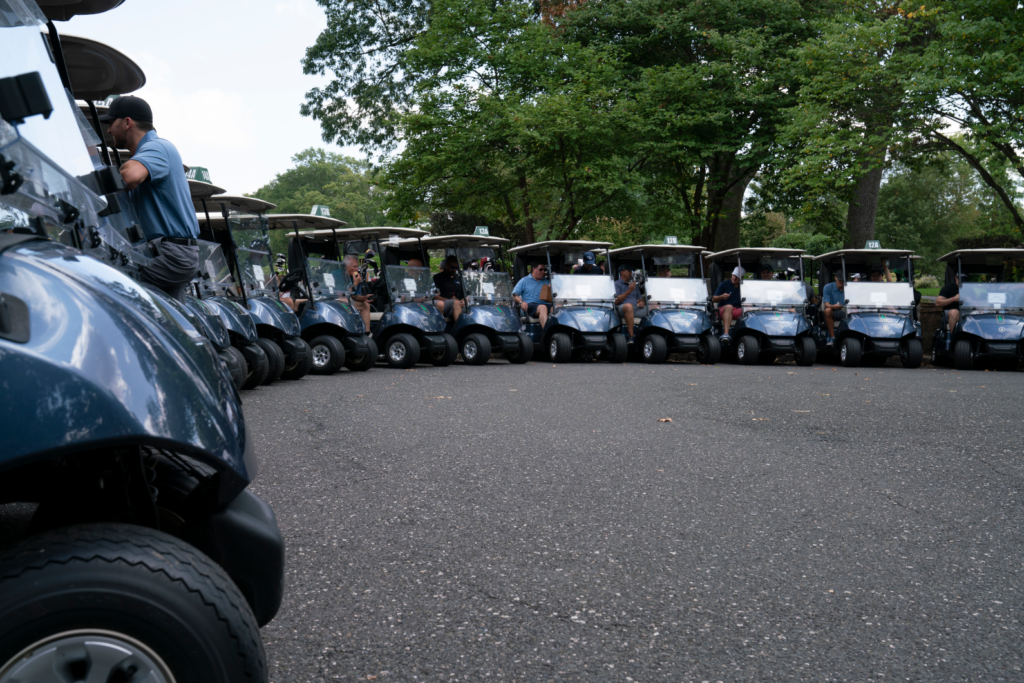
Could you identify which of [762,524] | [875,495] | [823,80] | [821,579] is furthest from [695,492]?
[823,80]

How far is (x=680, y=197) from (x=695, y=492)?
1837 cm

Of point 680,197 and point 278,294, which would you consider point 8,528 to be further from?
point 680,197

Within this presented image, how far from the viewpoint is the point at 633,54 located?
70.8 ft

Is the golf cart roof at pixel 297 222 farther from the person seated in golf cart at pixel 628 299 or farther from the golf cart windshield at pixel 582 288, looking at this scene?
the person seated in golf cart at pixel 628 299

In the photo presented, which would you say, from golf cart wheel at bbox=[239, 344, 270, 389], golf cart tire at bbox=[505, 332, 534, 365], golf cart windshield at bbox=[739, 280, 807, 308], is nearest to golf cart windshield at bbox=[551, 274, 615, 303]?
golf cart tire at bbox=[505, 332, 534, 365]

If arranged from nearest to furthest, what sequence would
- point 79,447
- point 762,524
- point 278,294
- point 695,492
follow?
point 79,447, point 762,524, point 695,492, point 278,294

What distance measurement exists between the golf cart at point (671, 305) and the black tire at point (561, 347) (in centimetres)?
144

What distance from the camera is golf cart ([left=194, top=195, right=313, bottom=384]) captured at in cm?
974

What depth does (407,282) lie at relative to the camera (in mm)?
13469

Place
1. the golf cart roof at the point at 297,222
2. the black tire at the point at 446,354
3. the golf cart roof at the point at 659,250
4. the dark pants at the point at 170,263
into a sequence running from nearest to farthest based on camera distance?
the dark pants at the point at 170,263
the golf cart roof at the point at 297,222
the black tire at the point at 446,354
the golf cart roof at the point at 659,250

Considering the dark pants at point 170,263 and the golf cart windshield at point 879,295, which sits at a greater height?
the dark pants at point 170,263

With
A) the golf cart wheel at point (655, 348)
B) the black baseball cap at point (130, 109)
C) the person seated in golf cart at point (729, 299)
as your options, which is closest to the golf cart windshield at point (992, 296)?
the person seated in golf cart at point (729, 299)

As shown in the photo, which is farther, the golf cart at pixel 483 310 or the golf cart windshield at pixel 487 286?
the golf cart windshield at pixel 487 286

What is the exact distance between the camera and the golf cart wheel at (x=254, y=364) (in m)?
8.86
